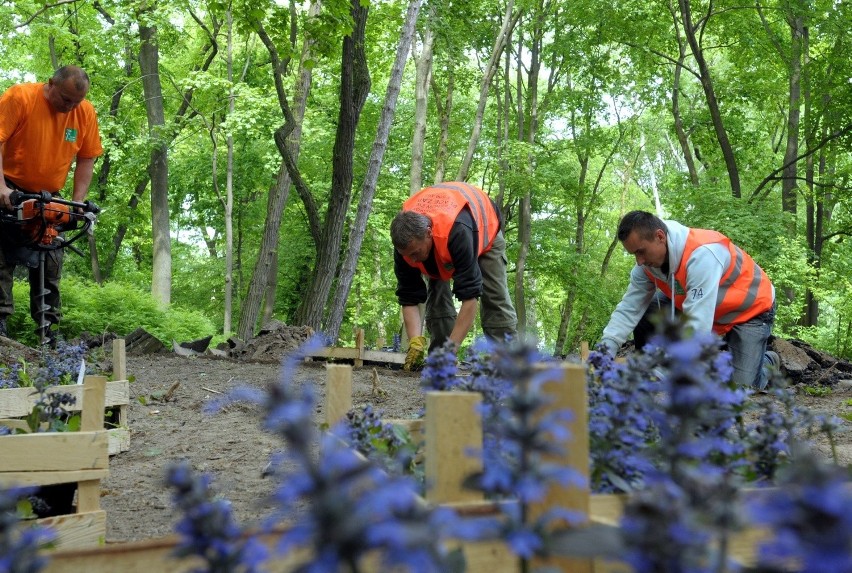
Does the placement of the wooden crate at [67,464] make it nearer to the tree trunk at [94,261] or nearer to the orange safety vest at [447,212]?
the orange safety vest at [447,212]

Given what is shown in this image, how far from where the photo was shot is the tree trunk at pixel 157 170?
18120mm

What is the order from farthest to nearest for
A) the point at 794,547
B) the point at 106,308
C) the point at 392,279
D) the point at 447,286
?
the point at 392,279 < the point at 106,308 < the point at 447,286 < the point at 794,547

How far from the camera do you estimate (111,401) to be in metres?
4.88

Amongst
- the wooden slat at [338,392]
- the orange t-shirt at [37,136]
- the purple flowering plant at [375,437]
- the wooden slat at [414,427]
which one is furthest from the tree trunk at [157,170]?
the purple flowering plant at [375,437]

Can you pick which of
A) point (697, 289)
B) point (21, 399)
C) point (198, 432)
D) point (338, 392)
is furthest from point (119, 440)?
point (697, 289)

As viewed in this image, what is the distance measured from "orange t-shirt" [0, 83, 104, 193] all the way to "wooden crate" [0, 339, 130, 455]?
2.43 m

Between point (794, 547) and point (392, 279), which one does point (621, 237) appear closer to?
point (794, 547)

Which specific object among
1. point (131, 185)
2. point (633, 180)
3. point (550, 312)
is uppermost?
point (633, 180)

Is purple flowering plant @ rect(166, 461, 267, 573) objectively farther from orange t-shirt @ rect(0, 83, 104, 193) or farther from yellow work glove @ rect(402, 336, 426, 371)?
orange t-shirt @ rect(0, 83, 104, 193)

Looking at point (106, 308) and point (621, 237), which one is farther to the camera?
point (106, 308)

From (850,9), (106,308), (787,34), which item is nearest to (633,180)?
(787,34)

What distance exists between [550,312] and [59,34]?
2462cm

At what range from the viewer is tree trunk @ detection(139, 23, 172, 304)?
18.1 metres

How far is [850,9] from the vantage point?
14.2 m
